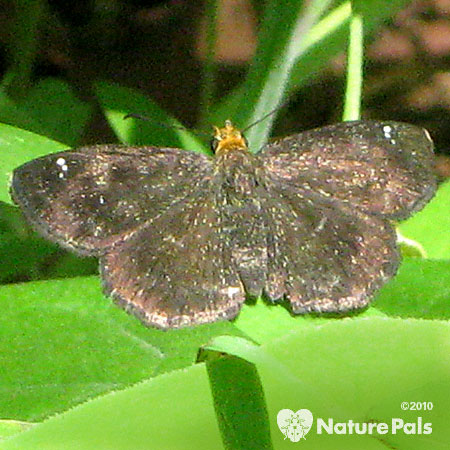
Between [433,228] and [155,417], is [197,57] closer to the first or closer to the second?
[433,228]

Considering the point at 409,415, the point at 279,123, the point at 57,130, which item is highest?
the point at 409,415

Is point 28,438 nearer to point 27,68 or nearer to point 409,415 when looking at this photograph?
point 409,415

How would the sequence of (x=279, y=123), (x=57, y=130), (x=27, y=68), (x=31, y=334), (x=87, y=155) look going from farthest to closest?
1. (x=279, y=123)
2. (x=27, y=68)
3. (x=57, y=130)
4. (x=87, y=155)
5. (x=31, y=334)

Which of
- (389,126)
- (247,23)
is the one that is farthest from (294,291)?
(247,23)

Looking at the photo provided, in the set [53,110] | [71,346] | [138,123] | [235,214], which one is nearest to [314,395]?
[71,346]

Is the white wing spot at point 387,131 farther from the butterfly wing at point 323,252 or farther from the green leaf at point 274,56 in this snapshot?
the green leaf at point 274,56

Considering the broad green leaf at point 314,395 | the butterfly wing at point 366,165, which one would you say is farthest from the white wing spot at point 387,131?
the broad green leaf at point 314,395
